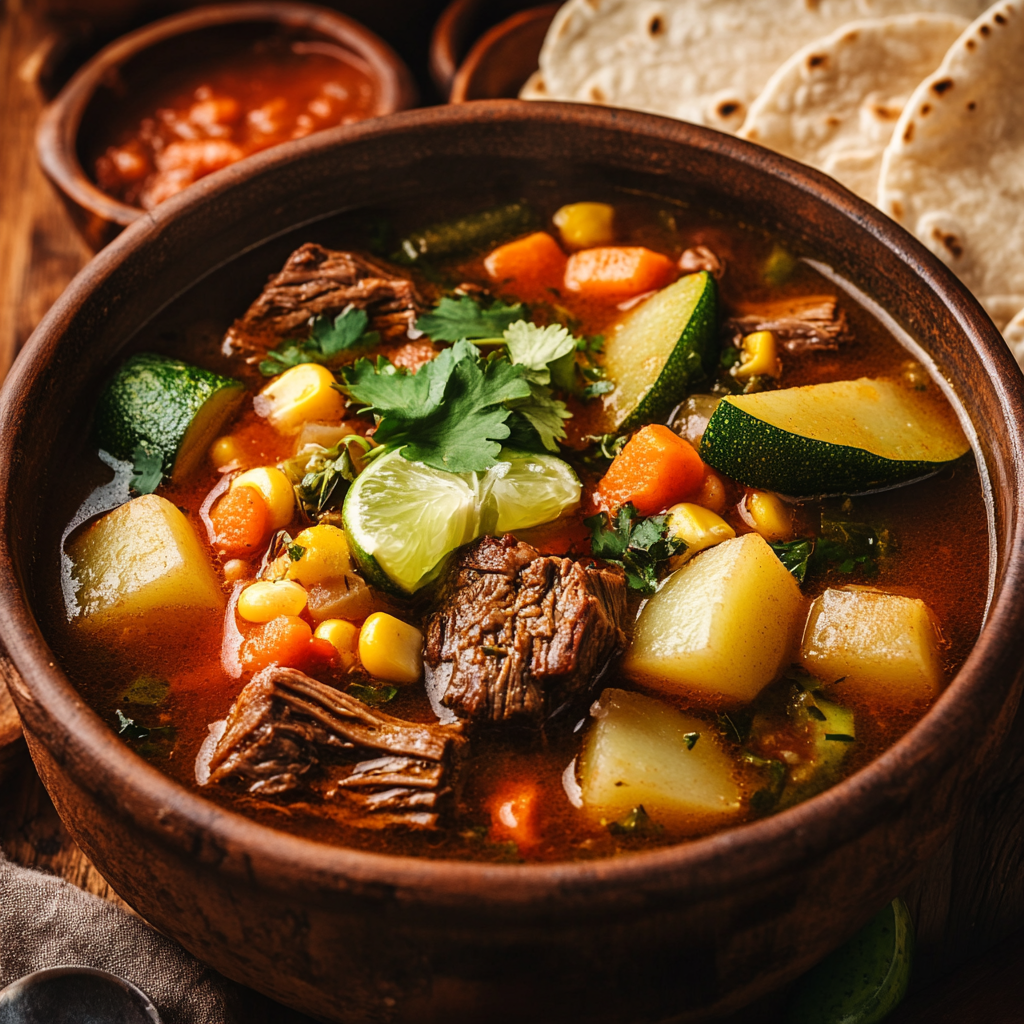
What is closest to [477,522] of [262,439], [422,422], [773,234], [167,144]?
[422,422]

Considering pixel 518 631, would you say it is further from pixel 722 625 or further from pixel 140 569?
pixel 140 569

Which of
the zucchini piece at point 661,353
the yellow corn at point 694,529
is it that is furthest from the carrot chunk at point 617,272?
the yellow corn at point 694,529

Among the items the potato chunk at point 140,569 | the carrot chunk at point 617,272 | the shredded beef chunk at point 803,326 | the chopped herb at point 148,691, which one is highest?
the shredded beef chunk at point 803,326

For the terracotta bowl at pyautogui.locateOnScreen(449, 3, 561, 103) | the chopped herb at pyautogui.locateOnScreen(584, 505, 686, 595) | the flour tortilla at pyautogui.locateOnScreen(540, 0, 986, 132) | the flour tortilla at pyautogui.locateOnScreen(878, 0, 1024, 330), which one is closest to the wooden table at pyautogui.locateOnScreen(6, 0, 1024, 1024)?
the chopped herb at pyautogui.locateOnScreen(584, 505, 686, 595)

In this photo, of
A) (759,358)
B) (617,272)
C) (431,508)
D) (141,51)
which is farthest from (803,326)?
(141,51)

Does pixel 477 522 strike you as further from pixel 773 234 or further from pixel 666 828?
pixel 773 234

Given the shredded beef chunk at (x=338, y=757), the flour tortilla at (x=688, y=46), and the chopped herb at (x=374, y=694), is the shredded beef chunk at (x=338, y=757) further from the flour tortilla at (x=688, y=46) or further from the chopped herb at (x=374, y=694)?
the flour tortilla at (x=688, y=46)
